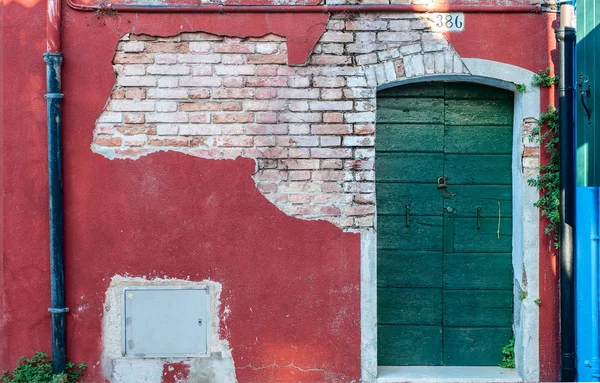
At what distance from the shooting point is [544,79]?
405cm

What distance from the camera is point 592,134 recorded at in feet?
12.9

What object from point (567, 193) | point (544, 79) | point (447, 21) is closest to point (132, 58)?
point (447, 21)

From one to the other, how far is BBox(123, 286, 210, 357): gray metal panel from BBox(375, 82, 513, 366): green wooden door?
4.22 ft

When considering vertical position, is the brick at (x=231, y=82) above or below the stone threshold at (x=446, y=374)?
above

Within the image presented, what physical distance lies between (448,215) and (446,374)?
1.09m

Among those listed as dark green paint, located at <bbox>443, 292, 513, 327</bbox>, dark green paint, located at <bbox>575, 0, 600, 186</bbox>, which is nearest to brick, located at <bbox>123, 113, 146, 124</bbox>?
dark green paint, located at <bbox>443, 292, 513, 327</bbox>

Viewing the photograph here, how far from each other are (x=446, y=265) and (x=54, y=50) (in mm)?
3035

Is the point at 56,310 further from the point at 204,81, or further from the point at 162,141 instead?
the point at 204,81

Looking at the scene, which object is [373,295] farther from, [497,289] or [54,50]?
[54,50]

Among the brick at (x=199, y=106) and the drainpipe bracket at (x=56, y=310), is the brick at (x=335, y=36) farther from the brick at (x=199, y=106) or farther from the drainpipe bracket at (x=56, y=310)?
the drainpipe bracket at (x=56, y=310)

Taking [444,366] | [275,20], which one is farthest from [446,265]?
[275,20]

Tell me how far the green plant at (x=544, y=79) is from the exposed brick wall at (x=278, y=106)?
711mm

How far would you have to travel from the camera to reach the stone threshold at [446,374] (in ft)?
13.4

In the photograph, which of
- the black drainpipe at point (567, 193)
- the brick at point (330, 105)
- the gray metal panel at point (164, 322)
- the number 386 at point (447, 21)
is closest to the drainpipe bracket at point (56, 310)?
the gray metal panel at point (164, 322)
